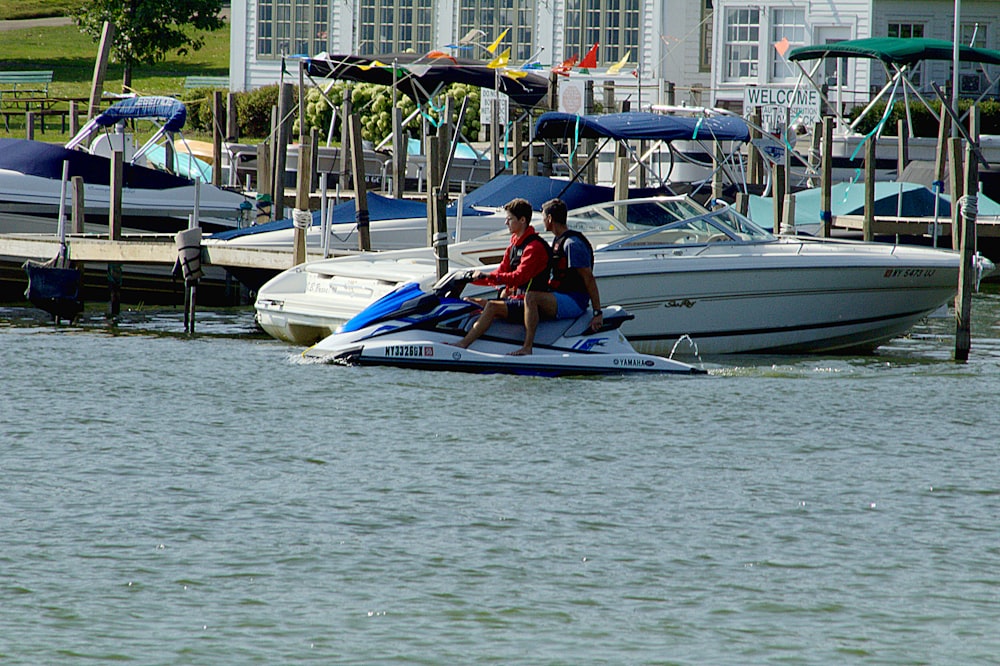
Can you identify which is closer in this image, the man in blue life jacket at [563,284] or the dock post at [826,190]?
the man in blue life jacket at [563,284]

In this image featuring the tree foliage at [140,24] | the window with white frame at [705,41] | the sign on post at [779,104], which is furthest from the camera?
the tree foliage at [140,24]

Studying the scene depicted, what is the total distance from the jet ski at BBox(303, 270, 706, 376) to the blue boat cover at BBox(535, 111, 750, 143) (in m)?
6.50

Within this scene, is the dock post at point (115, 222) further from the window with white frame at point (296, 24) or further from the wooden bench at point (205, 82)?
the wooden bench at point (205, 82)

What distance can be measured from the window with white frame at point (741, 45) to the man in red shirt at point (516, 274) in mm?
25845

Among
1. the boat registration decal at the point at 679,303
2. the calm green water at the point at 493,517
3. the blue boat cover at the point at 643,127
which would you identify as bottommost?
the calm green water at the point at 493,517

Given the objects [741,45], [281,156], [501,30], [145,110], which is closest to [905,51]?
[281,156]

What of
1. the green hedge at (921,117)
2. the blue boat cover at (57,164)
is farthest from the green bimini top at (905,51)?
the blue boat cover at (57,164)

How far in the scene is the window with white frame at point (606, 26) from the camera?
4066 centimetres

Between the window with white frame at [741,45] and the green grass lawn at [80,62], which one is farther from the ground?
the green grass lawn at [80,62]

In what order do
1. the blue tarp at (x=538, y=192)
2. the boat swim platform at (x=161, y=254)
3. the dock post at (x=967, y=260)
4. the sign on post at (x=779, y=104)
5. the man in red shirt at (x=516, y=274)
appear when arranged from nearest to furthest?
1. the man in red shirt at (x=516, y=274)
2. the dock post at (x=967, y=260)
3. the boat swim platform at (x=161, y=254)
4. the blue tarp at (x=538, y=192)
5. the sign on post at (x=779, y=104)

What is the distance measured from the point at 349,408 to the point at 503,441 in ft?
5.79

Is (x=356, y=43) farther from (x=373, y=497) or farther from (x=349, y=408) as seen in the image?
(x=373, y=497)

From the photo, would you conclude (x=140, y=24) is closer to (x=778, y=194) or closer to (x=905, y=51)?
(x=905, y=51)

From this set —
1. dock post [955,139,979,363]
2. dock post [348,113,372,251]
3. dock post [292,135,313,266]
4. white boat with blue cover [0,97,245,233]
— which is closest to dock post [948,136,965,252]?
dock post [955,139,979,363]
